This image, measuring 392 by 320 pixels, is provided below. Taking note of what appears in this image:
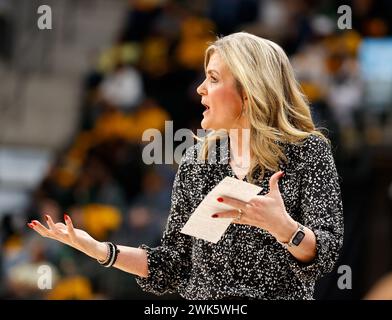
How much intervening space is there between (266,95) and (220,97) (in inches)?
4.1

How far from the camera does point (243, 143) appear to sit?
7.18 feet

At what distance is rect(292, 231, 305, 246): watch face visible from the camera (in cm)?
197

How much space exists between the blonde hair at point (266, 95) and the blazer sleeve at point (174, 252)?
16 cm

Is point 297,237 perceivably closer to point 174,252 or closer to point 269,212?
point 269,212

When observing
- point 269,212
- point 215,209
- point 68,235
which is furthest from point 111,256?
point 269,212

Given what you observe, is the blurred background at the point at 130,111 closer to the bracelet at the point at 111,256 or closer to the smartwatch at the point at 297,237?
the bracelet at the point at 111,256

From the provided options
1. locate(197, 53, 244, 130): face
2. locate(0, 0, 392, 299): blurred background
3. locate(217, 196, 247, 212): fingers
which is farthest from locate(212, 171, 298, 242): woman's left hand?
locate(0, 0, 392, 299): blurred background

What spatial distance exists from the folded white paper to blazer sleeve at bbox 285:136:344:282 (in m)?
0.16

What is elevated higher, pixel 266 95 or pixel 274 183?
pixel 266 95

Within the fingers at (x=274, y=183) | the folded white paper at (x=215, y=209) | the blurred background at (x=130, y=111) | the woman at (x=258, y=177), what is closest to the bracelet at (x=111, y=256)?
the woman at (x=258, y=177)

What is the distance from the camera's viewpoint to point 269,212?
193 centimetres

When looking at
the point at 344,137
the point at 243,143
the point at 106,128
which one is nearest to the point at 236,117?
the point at 243,143

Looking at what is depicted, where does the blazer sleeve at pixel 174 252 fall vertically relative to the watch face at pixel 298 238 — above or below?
below

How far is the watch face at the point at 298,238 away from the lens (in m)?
1.97
